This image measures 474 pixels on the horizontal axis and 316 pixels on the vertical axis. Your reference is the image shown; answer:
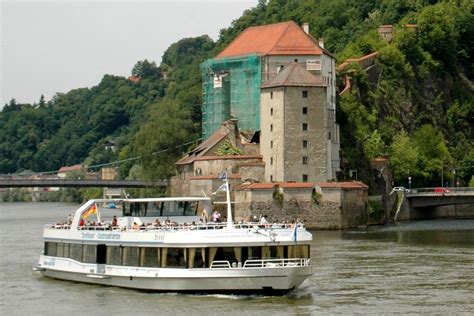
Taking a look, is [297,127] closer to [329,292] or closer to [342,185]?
[342,185]

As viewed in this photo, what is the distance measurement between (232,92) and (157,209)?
206 ft

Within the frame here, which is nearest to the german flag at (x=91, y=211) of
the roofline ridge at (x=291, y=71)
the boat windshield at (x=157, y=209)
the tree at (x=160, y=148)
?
the boat windshield at (x=157, y=209)

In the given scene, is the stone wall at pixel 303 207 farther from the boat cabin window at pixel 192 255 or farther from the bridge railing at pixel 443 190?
the boat cabin window at pixel 192 255

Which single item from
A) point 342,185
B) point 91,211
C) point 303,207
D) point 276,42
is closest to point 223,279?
point 91,211

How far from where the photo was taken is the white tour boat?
53.0m

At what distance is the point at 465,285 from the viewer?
57594 millimetres

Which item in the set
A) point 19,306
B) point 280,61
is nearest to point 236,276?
point 19,306

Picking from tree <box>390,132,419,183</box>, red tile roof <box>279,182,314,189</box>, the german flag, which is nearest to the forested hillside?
tree <box>390,132,419,183</box>

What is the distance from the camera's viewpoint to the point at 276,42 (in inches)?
4601

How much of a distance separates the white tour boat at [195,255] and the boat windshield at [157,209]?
0.94 feet

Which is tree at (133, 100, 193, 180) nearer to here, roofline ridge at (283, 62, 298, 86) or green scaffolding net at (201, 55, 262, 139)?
green scaffolding net at (201, 55, 262, 139)

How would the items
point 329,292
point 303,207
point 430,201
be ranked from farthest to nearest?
point 430,201 → point 303,207 → point 329,292

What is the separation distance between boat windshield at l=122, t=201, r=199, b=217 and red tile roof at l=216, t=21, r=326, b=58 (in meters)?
55.0

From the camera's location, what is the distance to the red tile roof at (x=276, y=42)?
114438 mm
